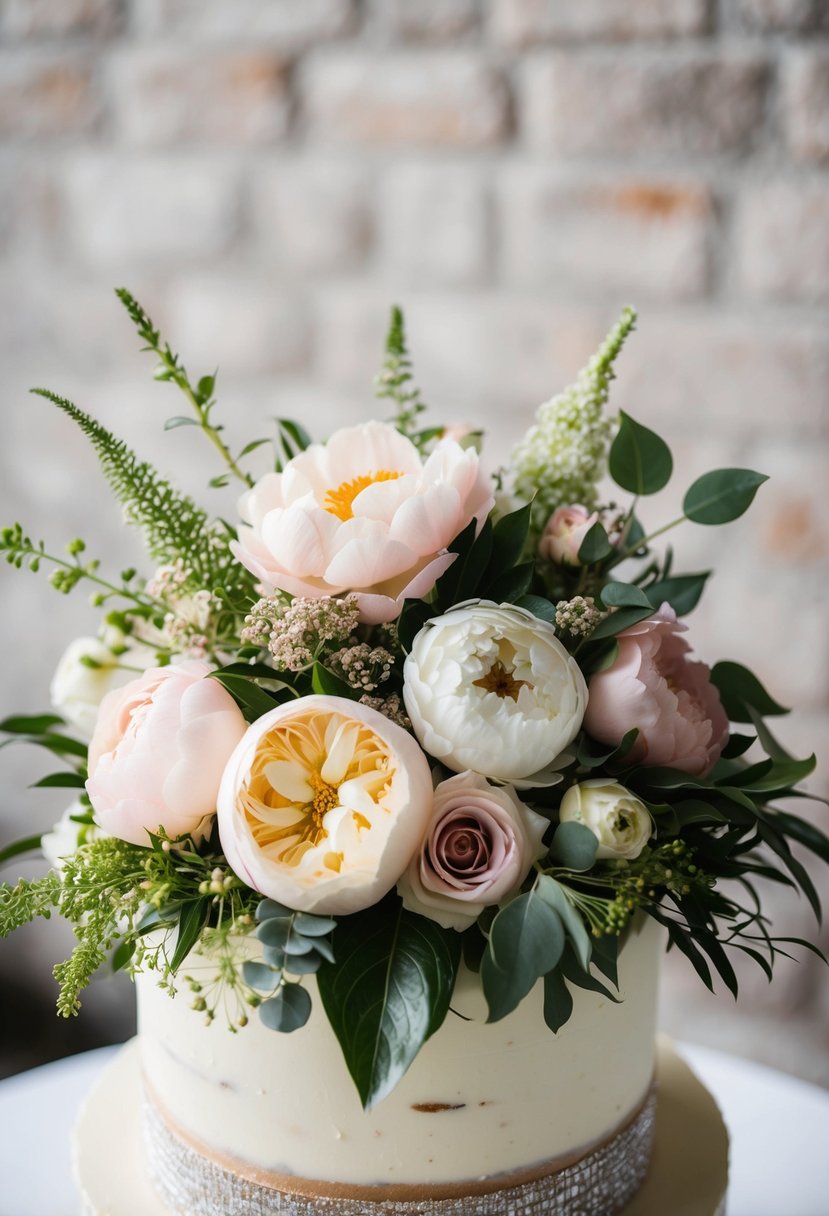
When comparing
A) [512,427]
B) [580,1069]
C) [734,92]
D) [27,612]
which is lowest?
[27,612]

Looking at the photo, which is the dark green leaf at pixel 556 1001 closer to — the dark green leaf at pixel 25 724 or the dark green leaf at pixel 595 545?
the dark green leaf at pixel 595 545

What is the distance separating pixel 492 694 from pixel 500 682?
0.08ft

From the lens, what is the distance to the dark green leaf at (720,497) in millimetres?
567

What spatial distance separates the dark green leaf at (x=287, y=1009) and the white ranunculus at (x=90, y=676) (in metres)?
0.22

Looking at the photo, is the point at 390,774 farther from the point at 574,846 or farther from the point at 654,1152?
the point at 654,1152

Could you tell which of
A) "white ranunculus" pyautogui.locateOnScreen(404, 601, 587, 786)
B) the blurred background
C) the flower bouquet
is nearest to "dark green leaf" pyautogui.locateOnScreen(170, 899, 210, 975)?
the flower bouquet

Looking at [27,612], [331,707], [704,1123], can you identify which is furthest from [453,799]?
[27,612]

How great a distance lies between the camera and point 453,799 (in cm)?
46

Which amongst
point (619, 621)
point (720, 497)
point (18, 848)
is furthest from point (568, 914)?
point (18, 848)

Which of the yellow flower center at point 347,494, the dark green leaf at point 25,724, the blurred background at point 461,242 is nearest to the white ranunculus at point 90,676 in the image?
the dark green leaf at point 25,724

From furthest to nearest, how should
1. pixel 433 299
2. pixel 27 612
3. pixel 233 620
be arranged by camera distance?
1. pixel 27 612
2. pixel 433 299
3. pixel 233 620

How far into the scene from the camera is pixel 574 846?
46 cm

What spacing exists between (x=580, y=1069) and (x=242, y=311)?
85 cm

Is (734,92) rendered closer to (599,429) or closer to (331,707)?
(599,429)
